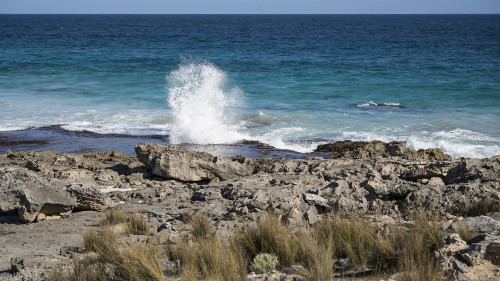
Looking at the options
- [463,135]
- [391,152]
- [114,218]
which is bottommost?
[114,218]

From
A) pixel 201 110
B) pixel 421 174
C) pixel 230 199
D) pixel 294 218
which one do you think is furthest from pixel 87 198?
pixel 201 110

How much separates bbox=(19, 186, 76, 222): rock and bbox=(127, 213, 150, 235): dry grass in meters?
1.05

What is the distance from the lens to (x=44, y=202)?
6078mm

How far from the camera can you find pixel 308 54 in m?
38.1

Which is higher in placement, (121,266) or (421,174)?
(421,174)

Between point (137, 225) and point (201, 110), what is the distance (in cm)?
1070

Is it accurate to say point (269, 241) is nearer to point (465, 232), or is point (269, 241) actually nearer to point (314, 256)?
point (314, 256)

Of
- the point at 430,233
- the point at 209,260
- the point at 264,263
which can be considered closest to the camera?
the point at 209,260

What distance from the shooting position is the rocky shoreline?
4.88 meters

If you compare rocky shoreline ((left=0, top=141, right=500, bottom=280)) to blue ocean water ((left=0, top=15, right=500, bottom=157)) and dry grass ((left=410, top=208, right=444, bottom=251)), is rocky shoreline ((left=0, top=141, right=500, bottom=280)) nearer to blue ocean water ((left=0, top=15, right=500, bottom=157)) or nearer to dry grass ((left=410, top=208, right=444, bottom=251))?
dry grass ((left=410, top=208, right=444, bottom=251))

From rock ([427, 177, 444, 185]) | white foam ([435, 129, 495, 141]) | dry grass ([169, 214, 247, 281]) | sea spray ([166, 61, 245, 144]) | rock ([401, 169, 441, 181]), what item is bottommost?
dry grass ([169, 214, 247, 281])

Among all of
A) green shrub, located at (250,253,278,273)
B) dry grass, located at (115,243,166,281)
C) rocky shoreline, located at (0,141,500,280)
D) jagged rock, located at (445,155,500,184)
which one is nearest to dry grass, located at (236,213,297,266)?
green shrub, located at (250,253,278,273)

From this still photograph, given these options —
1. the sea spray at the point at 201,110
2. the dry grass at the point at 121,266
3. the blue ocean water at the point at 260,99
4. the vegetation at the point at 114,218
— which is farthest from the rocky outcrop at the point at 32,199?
the sea spray at the point at 201,110

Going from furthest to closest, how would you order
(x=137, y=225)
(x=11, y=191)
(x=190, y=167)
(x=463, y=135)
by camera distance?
1. (x=463, y=135)
2. (x=190, y=167)
3. (x=11, y=191)
4. (x=137, y=225)
